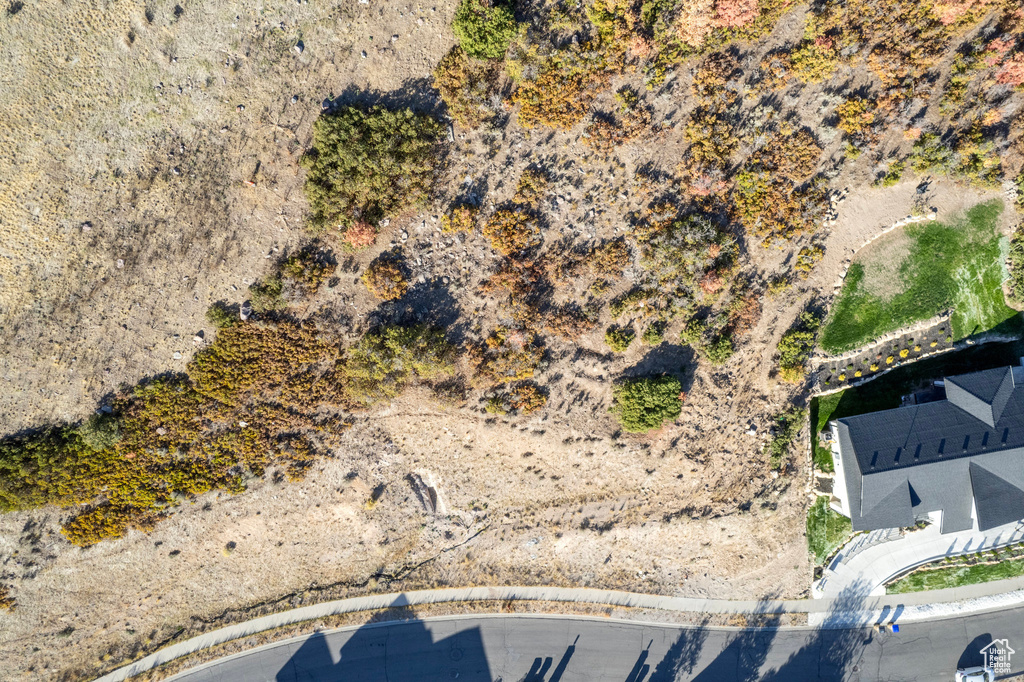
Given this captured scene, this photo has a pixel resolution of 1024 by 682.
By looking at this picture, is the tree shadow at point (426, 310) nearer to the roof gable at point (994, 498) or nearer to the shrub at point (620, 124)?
the shrub at point (620, 124)

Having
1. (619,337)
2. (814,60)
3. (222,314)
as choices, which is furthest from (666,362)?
(222,314)

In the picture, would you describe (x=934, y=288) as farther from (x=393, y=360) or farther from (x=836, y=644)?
(x=393, y=360)

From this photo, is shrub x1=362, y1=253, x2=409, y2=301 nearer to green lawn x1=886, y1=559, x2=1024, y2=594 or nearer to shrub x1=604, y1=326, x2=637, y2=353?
shrub x1=604, y1=326, x2=637, y2=353

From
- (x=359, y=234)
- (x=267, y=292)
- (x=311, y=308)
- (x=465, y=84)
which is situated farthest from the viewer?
(x=311, y=308)

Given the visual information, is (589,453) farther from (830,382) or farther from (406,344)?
(830,382)

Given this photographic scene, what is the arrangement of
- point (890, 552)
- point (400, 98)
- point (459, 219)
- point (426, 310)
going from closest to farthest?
point (400, 98)
point (459, 219)
point (426, 310)
point (890, 552)

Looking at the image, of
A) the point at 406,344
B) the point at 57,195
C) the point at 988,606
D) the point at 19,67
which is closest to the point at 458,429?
the point at 406,344

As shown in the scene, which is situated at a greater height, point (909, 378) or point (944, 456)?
point (909, 378)

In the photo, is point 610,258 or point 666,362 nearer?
point 610,258
